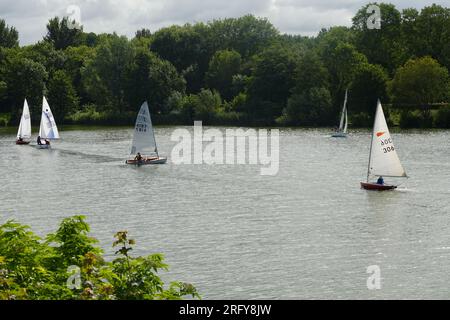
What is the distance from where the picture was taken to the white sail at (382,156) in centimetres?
6050

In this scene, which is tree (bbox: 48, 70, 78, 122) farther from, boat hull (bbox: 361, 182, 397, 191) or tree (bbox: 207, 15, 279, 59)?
boat hull (bbox: 361, 182, 397, 191)

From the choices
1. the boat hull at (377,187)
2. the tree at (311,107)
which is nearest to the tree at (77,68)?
the tree at (311,107)

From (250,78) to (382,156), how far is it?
309ft

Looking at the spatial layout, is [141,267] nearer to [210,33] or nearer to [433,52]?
[433,52]

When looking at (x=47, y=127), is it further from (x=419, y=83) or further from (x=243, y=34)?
(x=243, y=34)

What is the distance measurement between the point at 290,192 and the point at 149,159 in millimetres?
22321

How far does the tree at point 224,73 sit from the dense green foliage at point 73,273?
479 ft

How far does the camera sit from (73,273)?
19.7 meters

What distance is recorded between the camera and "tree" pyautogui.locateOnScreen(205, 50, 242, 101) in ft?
559

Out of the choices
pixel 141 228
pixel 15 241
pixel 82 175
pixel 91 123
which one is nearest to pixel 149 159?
pixel 82 175

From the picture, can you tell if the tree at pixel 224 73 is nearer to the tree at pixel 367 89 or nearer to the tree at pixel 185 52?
the tree at pixel 185 52

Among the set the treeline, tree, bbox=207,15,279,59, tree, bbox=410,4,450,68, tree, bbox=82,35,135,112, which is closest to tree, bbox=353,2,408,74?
the treeline

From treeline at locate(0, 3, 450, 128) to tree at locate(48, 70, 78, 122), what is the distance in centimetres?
19

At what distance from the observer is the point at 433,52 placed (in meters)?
152
